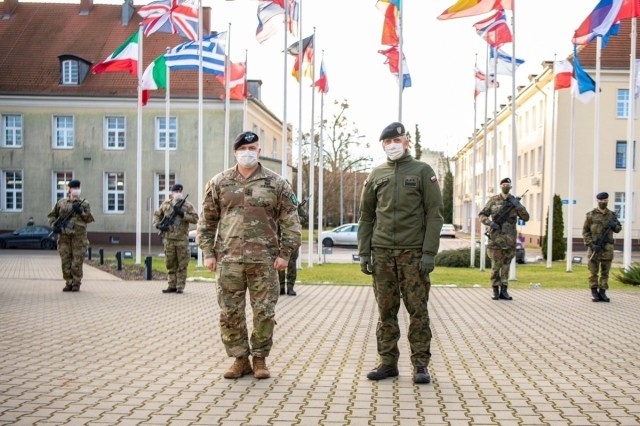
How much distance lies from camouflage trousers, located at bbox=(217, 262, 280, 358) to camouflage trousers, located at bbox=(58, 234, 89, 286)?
9315mm

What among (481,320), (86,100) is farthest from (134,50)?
(86,100)

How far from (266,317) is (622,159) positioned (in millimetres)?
44720

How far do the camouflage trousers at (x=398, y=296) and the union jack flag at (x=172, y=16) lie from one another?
1617 cm

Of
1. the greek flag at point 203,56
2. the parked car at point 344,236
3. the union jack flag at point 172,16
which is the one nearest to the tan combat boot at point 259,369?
the union jack flag at point 172,16

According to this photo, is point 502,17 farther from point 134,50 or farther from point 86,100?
point 86,100

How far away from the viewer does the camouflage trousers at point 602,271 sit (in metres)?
14.9

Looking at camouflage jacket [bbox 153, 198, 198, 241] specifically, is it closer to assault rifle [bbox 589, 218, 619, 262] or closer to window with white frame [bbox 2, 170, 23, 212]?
assault rifle [bbox 589, 218, 619, 262]

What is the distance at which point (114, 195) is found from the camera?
1812 inches

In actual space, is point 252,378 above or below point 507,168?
below

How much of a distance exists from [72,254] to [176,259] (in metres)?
2.11

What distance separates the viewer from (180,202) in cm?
1581

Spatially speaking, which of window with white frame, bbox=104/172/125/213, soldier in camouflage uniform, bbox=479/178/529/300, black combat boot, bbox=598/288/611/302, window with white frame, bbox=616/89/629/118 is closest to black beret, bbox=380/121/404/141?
soldier in camouflage uniform, bbox=479/178/529/300

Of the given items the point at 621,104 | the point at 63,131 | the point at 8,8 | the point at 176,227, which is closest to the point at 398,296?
the point at 176,227

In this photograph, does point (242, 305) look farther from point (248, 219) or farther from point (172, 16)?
point (172, 16)
